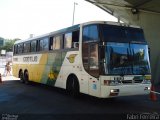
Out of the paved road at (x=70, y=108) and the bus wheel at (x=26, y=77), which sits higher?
the bus wheel at (x=26, y=77)

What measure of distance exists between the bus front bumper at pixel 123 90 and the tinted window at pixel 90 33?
2.02m

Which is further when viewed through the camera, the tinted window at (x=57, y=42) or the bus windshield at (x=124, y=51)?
the tinted window at (x=57, y=42)

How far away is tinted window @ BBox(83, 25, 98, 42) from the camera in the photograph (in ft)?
39.3

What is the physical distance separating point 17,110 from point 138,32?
230 inches

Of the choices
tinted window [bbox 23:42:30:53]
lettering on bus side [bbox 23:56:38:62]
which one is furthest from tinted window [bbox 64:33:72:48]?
tinted window [bbox 23:42:30:53]

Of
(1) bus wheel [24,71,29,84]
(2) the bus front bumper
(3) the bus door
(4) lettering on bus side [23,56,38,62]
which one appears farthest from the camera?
(1) bus wheel [24,71,29,84]

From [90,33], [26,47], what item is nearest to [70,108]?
[90,33]

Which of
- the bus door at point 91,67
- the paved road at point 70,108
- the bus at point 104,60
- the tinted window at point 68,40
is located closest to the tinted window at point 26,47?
the bus at point 104,60

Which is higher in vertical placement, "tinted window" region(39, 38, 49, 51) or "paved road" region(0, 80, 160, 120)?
"tinted window" region(39, 38, 49, 51)

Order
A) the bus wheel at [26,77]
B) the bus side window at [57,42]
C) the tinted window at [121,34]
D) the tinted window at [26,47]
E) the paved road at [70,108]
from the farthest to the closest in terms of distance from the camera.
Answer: the bus wheel at [26,77] → the tinted window at [26,47] → the bus side window at [57,42] → the tinted window at [121,34] → the paved road at [70,108]

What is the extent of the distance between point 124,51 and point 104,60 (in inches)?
39.8

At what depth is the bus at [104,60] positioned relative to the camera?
37.3ft

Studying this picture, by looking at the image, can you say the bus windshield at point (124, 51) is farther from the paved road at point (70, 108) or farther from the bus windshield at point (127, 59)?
the paved road at point (70, 108)

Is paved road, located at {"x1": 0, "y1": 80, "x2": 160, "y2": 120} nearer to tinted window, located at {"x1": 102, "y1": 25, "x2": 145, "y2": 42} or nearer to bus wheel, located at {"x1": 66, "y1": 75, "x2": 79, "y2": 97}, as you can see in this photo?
bus wheel, located at {"x1": 66, "y1": 75, "x2": 79, "y2": 97}
